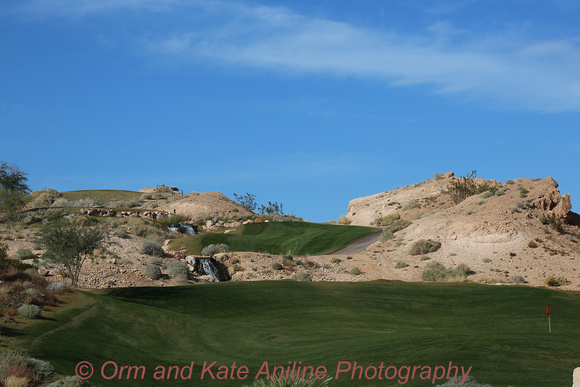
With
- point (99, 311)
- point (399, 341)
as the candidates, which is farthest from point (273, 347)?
point (99, 311)

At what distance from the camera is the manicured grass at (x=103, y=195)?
5094 inches

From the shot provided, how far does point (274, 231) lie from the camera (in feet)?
271

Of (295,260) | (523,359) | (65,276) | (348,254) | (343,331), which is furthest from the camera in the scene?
(348,254)

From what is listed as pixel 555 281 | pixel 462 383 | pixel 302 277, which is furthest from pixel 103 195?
pixel 462 383

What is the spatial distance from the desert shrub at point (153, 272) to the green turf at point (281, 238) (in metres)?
12.5

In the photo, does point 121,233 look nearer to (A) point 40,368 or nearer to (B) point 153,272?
(B) point 153,272

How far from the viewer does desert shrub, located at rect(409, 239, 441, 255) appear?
201 feet

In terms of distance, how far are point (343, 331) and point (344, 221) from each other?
77929 millimetres

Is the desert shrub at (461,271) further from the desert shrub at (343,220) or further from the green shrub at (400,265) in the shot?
the desert shrub at (343,220)

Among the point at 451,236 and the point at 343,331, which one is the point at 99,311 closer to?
the point at 343,331

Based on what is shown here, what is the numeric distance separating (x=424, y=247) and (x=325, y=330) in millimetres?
34299

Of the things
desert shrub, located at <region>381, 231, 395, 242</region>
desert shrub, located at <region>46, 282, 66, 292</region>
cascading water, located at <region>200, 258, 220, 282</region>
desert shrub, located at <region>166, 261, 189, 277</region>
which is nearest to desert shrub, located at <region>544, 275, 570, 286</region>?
desert shrub, located at <region>381, 231, 395, 242</region>

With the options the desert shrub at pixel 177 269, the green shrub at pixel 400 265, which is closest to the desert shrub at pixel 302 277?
the desert shrub at pixel 177 269

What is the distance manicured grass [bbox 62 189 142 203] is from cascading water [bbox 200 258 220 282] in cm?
7968
